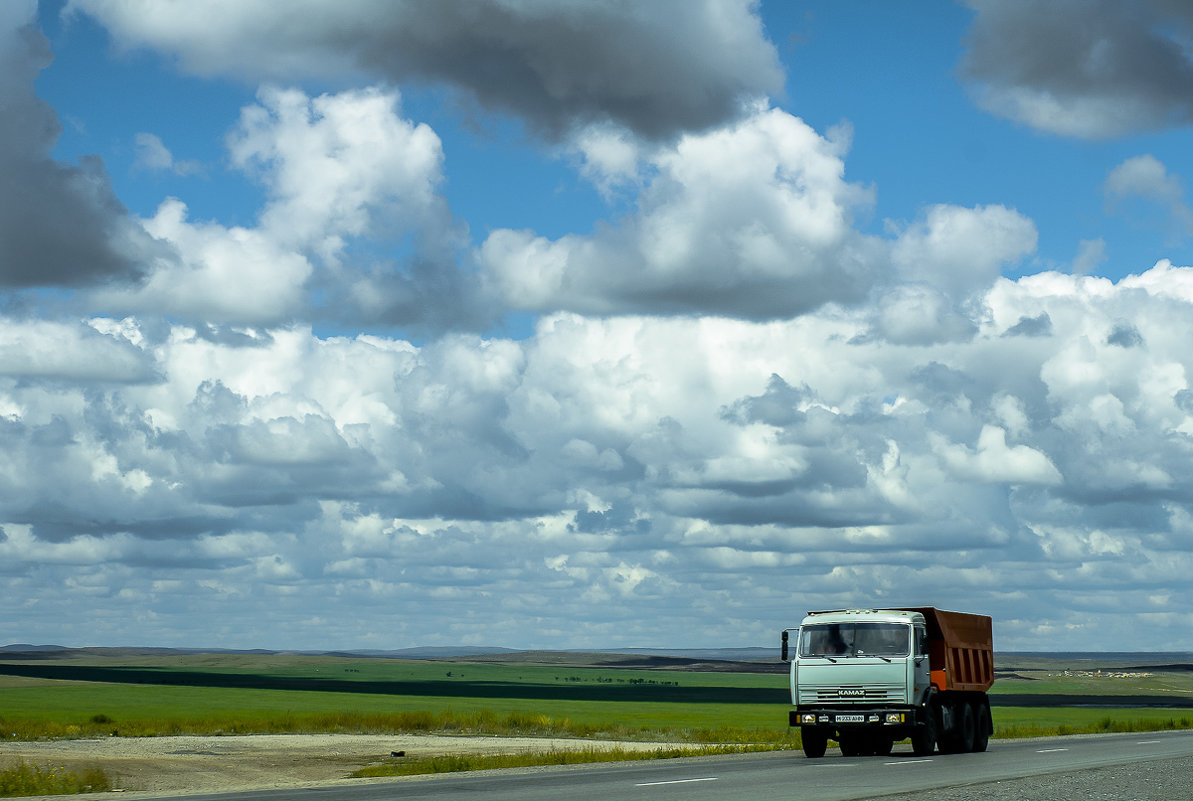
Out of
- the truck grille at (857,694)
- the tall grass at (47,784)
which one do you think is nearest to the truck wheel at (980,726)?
the truck grille at (857,694)

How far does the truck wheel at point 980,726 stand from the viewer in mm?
39531

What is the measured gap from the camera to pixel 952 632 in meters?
37.8

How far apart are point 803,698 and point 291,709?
7803cm

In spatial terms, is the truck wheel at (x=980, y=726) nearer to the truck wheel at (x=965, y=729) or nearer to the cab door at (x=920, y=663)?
the truck wheel at (x=965, y=729)

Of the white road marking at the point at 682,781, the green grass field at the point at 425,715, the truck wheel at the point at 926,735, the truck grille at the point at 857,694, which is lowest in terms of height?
the green grass field at the point at 425,715

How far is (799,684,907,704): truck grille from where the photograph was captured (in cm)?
3469

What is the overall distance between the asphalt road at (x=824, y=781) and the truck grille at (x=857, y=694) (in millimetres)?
1491

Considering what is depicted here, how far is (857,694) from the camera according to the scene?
34.9 meters

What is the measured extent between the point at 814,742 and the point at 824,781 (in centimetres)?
986

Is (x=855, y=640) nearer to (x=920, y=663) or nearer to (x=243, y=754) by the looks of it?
(x=920, y=663)

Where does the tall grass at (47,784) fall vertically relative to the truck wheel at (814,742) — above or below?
below

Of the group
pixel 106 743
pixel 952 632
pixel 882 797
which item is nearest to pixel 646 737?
pixel 106 743

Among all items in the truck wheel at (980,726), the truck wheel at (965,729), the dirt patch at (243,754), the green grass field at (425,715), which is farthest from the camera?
the green grass field at (425,715)

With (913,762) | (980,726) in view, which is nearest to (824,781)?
(913,762)
